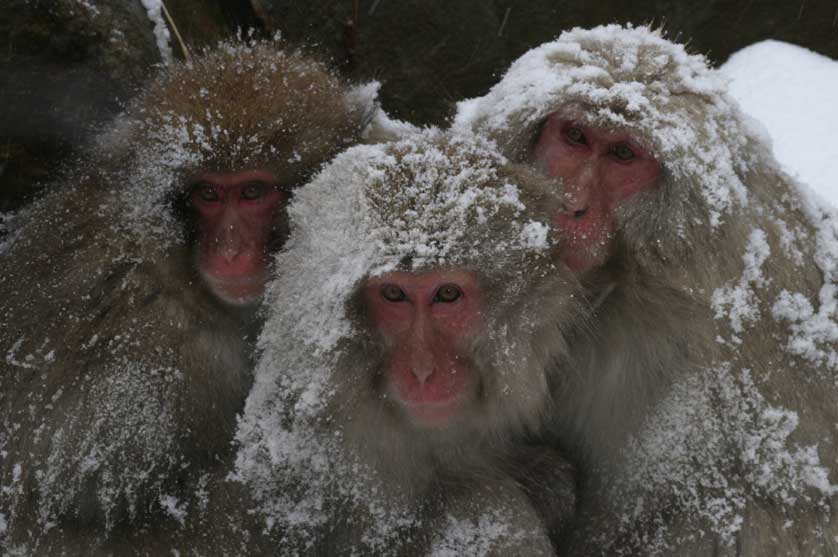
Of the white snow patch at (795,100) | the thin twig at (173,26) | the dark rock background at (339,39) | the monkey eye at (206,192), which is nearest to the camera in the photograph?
the monkey eye at (206,192)

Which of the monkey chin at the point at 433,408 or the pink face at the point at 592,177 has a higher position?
the pink face at the point at 592,177

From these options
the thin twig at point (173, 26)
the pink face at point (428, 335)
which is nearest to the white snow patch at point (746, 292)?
the pink face at point (428, 335)

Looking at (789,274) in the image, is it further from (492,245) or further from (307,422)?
(307,422)

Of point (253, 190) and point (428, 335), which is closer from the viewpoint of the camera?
point (428, 335)

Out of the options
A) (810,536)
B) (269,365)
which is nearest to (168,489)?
(269,365)

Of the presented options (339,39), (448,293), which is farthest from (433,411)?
(339,39)

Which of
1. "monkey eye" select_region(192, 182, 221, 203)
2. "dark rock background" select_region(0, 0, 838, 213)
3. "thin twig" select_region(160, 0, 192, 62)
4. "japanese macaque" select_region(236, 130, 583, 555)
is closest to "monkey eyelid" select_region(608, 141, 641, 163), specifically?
"japanese macaque" select_region(236, 130, 583, 555)

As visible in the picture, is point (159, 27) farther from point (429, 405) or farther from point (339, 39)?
point (429, 405)

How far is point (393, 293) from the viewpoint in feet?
7.71

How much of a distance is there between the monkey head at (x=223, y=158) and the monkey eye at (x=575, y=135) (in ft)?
2.13

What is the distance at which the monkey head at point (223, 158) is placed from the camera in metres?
2.78

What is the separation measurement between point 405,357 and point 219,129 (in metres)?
0.85

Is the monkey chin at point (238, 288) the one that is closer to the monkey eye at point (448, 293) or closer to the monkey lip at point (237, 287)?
the monkey lip at point (237, 287)

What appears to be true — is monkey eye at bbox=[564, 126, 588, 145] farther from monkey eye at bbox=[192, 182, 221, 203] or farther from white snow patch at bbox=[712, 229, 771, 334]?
monkey eye at bbox=[192, 182, 221, 203]
